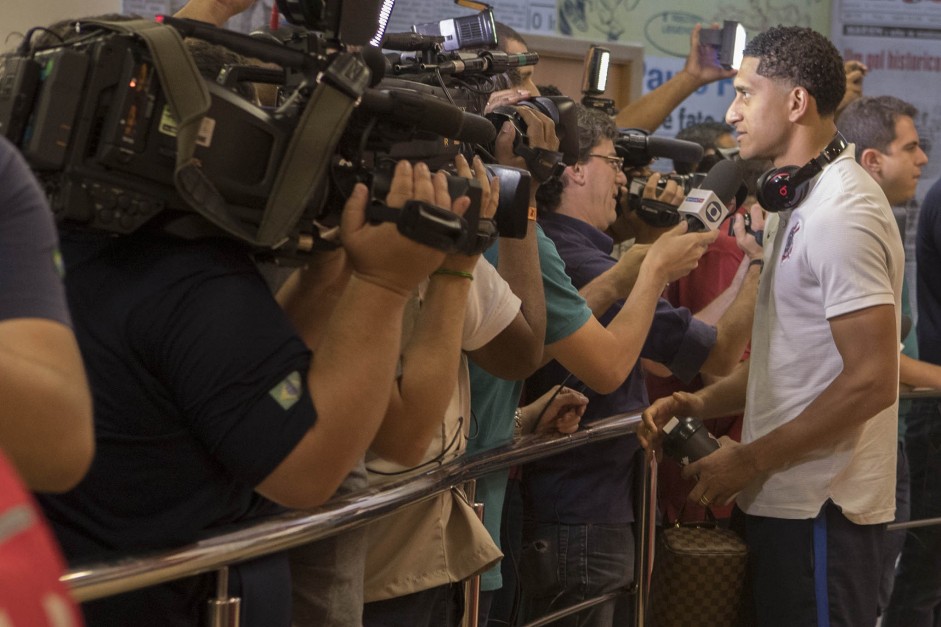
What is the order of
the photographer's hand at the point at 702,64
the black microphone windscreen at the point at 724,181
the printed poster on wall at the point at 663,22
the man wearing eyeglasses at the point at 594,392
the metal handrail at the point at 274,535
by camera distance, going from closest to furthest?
1. the metal handrail at the point at 274,535
2. the man wearing eyeglasses at the point at 594,392
3. the black microphone windscreen at the point at 724,181
4. the photographer's hand at the point at 702,64
5. the printed poster on wall at the point at 663,22

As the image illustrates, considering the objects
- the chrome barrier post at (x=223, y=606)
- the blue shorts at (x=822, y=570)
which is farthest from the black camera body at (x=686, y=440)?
the chrome barrier post at (x=223, y=606)

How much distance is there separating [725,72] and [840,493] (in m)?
1.82

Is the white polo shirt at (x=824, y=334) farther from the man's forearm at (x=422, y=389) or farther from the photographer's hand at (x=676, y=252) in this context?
the man's forearm at (x=422, y=389)

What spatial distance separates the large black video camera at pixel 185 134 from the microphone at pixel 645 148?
4.50 feet

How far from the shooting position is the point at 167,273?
1137 millimetres

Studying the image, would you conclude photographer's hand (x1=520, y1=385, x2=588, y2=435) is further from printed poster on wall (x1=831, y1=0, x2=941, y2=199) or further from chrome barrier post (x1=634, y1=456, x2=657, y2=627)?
printed poster on wall (x1=831, y1=0, x2=941, y2=199)

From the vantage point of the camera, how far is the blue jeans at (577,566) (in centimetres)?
209

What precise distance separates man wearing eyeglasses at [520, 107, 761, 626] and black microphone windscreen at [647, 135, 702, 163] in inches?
5.3

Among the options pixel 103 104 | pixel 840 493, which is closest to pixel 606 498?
pixel 840 493

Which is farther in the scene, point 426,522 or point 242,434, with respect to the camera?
point 426,522

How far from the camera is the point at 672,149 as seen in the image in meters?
2.68

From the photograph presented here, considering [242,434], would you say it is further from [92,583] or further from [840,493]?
[840,493]

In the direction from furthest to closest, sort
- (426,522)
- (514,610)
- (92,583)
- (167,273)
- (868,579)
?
1. (868,579)
2. (514,610)
3. (426,522)
4. (167,273)
5. (92,583)

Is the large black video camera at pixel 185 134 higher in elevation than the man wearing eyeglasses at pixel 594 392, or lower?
higher
